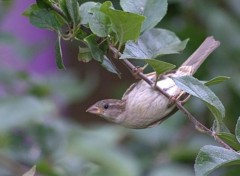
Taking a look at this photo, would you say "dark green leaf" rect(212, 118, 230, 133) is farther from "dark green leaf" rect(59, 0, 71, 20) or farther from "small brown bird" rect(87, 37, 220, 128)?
"dark green leaf" rect(59, 0, 71, 20)

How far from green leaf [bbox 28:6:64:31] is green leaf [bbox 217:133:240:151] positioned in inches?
13.3

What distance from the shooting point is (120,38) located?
1208 mm

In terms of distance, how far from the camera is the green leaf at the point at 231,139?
120 cm

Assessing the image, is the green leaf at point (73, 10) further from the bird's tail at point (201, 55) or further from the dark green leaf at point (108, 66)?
the bird's tail at point (201, 55)

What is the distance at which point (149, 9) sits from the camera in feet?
4.37

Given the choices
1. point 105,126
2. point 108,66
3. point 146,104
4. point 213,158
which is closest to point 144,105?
point 146,104

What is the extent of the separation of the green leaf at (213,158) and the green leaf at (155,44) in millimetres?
201

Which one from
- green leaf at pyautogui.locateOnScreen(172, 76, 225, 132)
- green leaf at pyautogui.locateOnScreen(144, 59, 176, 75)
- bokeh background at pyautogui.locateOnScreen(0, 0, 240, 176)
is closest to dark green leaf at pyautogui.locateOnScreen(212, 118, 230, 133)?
green leaf at pyautogui.locateOnScreen(172, 76, 225, 132)

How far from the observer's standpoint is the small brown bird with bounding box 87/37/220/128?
1.31 meters

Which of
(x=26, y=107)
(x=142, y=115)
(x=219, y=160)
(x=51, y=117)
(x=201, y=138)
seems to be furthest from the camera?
(x=201, y=138)

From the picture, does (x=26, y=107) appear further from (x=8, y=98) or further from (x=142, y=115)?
(x=142, y=115)

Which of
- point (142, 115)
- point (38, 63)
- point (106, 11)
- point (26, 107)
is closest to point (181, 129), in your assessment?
point (26, 107)

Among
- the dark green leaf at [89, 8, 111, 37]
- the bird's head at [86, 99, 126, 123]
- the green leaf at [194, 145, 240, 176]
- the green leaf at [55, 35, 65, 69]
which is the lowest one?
the bird's head at [86, 99, 126, 123]

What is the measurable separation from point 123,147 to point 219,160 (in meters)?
1.44
